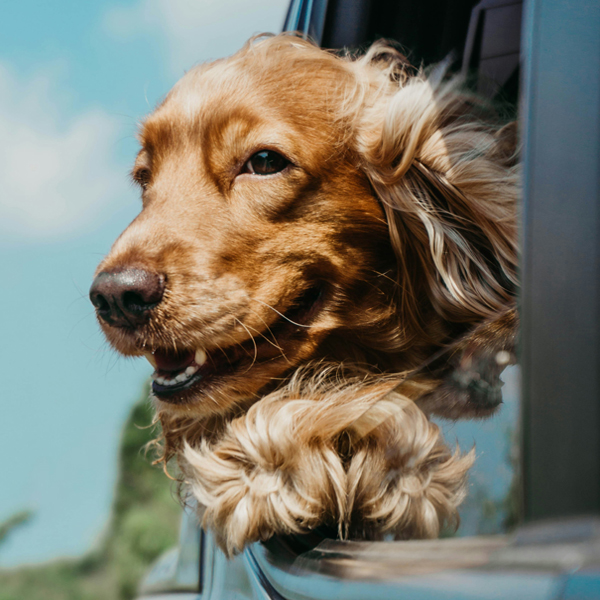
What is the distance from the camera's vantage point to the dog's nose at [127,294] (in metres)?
1.84

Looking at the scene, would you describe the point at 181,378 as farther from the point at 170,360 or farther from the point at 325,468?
the point at 325,468

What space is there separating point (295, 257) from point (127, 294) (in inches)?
20.7

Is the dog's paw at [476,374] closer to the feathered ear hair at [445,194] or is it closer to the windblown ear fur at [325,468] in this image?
the windblown ear fur at [325,468]

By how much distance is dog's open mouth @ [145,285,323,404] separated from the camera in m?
1.98

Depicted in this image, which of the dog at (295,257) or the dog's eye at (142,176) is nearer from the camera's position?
the dog at (295,257)

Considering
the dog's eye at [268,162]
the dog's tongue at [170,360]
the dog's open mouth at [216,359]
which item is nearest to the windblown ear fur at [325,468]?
the dog's open mouth at [216,359]

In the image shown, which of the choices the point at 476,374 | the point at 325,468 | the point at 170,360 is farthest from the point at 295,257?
the point at 476,374

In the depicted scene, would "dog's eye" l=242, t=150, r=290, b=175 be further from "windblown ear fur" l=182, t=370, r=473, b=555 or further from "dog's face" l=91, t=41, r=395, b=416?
"windblown ear fur" l=182, t=370, r=473, b=555

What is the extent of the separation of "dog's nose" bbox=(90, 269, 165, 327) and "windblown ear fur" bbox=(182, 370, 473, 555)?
0.43m

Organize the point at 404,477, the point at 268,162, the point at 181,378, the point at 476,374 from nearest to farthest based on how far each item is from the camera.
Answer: the point at 476,374 → the point at 404,477 → the point at 181,378 → the point at 268,162

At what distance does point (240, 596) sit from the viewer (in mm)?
1872

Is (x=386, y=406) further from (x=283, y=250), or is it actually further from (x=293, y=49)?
(x=293, y=49)

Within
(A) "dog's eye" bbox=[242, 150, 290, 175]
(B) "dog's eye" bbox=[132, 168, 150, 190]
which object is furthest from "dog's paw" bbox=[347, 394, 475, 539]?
(B) "dog's eye" bbox=[132, 168, 150, 190]

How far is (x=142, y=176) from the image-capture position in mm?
2625
